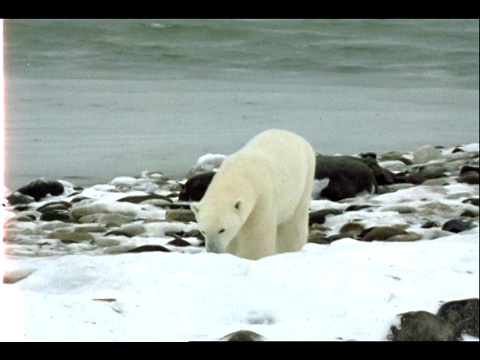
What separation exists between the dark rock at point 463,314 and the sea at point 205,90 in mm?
1124

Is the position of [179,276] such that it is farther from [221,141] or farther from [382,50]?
[382,50]

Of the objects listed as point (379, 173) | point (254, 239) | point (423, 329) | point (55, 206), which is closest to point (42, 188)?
point (55, 206)

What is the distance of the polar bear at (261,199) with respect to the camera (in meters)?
3.97

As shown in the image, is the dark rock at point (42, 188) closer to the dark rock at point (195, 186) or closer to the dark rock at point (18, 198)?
the dark rock at point (18, 198)

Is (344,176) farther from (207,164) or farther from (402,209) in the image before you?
(207,164)

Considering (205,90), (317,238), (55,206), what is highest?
(205,90)

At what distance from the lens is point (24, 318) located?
289cm

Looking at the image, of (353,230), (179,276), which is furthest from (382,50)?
(179,276)

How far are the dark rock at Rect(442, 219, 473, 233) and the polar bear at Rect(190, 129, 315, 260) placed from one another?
0.88 m

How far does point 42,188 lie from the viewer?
13.1 ft

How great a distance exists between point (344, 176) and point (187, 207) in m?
0.92

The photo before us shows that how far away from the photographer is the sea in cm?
365

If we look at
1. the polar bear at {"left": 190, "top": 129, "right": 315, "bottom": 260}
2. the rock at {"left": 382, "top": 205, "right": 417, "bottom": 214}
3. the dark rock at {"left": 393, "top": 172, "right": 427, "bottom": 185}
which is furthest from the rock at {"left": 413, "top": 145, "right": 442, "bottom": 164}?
the polar bear at {"left": 190, "top": 129, "right": 315, "bottom": 260}
